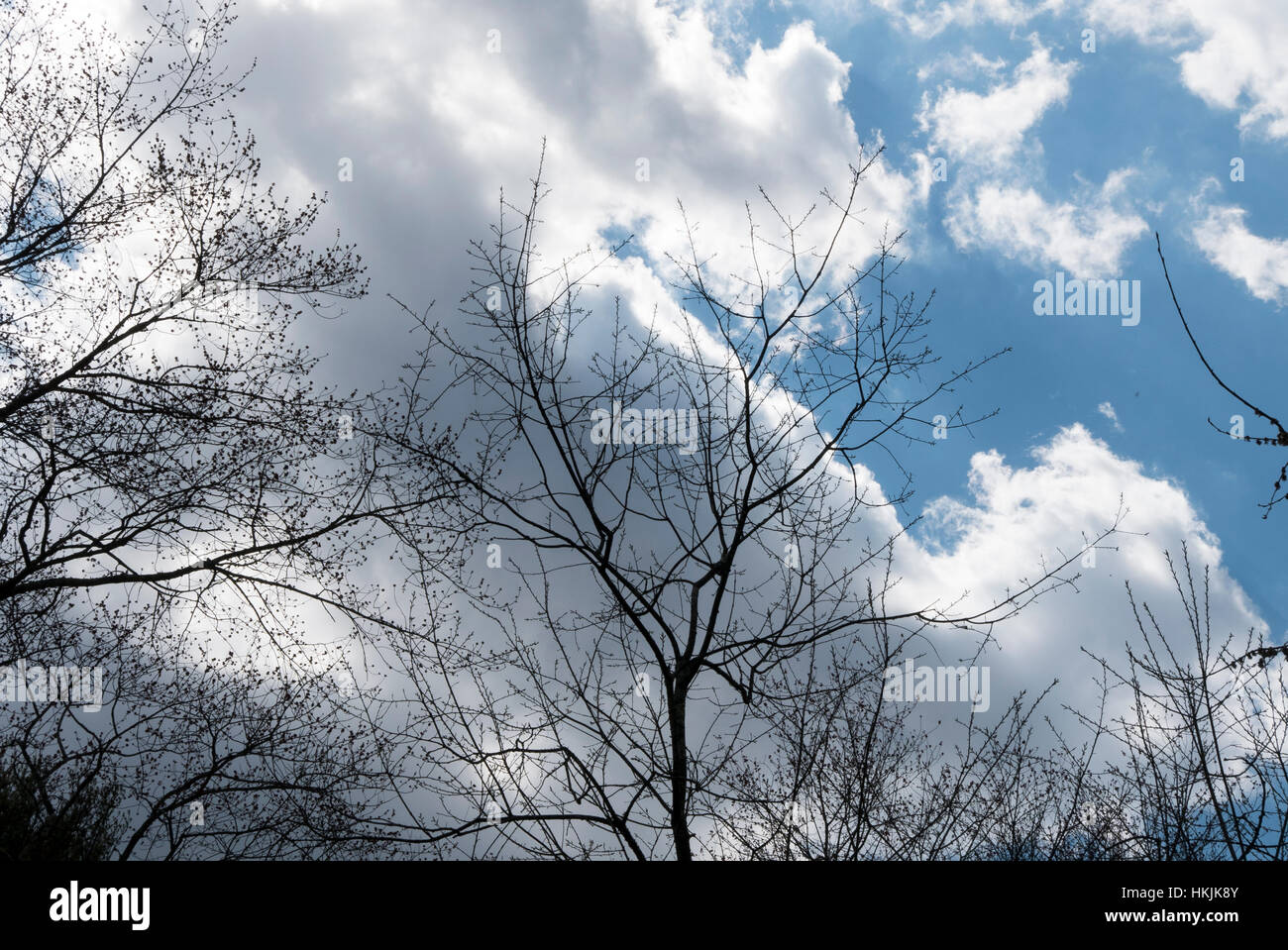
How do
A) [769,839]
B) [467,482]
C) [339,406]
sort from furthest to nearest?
1. [339,406]
2. [467,482]
3. [769,839]

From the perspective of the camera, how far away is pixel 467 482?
5.87m

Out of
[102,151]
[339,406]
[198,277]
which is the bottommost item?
[339,406]

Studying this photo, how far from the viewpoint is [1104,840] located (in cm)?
897
